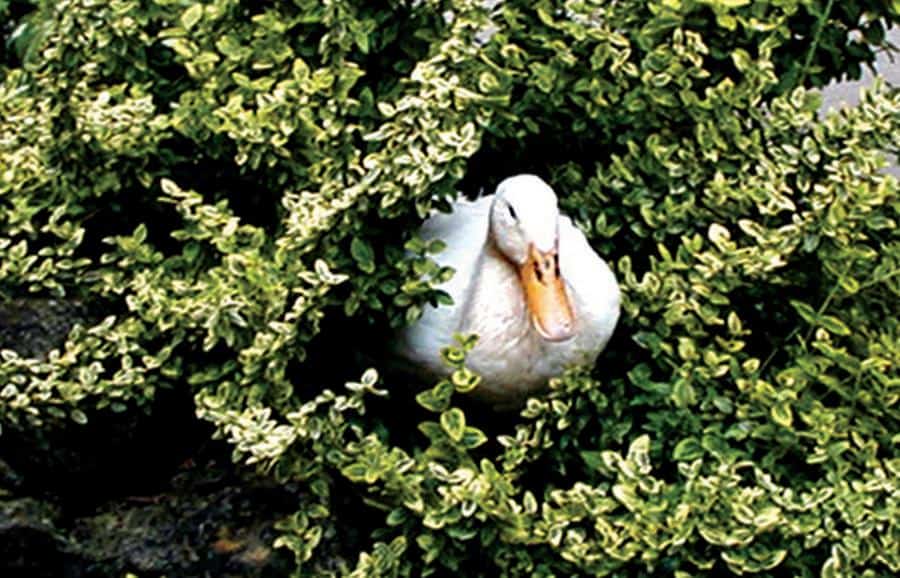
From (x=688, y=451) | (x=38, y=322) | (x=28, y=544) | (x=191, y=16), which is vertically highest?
(x=191, y=16)

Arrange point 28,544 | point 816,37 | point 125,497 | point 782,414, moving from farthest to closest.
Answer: point 816,37, point 125,497, point 782,414, point 28,544

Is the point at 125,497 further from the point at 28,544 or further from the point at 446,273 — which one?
the point at 446,273

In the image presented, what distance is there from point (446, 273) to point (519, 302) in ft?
0.49

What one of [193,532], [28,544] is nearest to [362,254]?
[193,532]

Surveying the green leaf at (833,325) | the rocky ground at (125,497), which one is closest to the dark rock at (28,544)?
Answer: the rocky ground at (125,497)

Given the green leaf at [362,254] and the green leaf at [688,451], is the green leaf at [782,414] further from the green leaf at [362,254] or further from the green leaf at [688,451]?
the green leaf at [362,254]

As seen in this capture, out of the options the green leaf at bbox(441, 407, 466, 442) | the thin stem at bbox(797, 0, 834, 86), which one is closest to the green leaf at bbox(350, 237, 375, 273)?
the green leaf at bbox(441, 407, 466, 442)

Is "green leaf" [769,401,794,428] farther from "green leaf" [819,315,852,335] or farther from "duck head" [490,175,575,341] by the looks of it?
"duck head" [490,175,575,341]

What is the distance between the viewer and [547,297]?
276 cm

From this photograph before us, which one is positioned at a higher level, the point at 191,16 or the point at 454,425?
the point at 191,16

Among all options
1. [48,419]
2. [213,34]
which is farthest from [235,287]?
[213,34]

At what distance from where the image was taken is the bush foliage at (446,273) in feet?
8.59

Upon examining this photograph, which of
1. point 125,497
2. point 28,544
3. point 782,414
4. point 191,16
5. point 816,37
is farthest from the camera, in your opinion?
point 816,37

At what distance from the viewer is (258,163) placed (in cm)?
288
